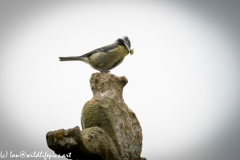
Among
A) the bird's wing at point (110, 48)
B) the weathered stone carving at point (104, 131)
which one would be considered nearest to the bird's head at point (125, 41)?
the bird's wing at point (110, 48)

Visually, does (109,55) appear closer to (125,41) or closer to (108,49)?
(108,49)

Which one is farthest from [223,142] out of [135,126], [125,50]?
[135,126]

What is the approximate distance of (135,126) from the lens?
22.7 feet

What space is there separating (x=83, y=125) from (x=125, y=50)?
3083 mm

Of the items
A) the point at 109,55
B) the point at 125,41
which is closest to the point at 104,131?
the point at 109,55

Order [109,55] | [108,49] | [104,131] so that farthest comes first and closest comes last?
[108,49], [109,55], [104,131]

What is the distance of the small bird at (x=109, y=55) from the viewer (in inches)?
365

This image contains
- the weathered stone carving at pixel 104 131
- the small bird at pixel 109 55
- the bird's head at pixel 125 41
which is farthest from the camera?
the bird's head at pixel 125 41

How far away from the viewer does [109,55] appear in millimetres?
9266

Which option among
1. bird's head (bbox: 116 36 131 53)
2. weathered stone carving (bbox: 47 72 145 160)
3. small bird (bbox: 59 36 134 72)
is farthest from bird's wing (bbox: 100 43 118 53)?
weathered stone carving (bbox: 47 72 145 160)

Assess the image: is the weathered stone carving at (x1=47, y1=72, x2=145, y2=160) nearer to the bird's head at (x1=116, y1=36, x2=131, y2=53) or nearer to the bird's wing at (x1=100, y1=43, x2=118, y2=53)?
the bird's wing at (x1=100, y1=43, x2=118, y2=53)

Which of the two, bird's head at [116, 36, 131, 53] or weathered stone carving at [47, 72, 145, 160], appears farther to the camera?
bird's head at [116, 36, 131, 53]

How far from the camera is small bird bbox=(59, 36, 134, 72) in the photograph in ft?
30.5

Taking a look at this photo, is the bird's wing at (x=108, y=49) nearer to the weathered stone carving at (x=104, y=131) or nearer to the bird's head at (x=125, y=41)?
the bird's head at (x=125, y=41)
